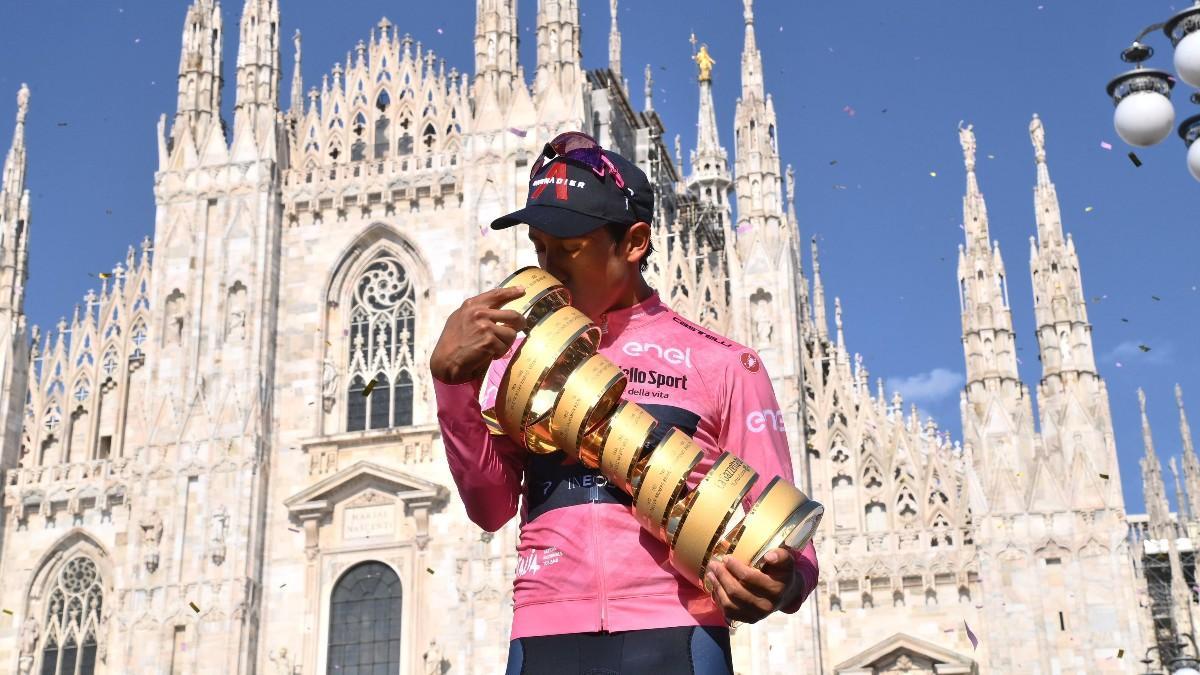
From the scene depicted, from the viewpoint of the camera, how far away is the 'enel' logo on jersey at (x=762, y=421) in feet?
9.89

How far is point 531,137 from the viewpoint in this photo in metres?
21.6

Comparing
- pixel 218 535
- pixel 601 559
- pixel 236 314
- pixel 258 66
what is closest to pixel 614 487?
pixel 601 559

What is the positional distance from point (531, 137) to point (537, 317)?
747 inches

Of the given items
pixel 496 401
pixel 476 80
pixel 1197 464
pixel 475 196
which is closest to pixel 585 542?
pixel 496 401

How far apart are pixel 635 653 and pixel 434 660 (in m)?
17.0

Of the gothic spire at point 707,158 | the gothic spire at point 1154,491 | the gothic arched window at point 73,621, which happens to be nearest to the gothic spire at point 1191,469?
the gothic spire at point 1154,491

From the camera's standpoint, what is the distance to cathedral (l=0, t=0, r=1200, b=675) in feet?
63.6

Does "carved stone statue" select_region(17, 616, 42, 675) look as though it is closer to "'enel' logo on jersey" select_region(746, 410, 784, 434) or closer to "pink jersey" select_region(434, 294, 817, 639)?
"pink jersey" select_region(434, 294, 817, 639)

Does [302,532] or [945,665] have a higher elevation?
[302,532]

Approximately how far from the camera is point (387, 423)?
21094 mm

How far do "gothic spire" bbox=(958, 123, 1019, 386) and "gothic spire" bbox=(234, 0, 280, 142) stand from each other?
35.5ft

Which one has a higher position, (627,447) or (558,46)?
(558,46)

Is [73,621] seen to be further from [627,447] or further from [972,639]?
[627,447]

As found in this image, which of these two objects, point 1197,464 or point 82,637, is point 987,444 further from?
point 1197,464
